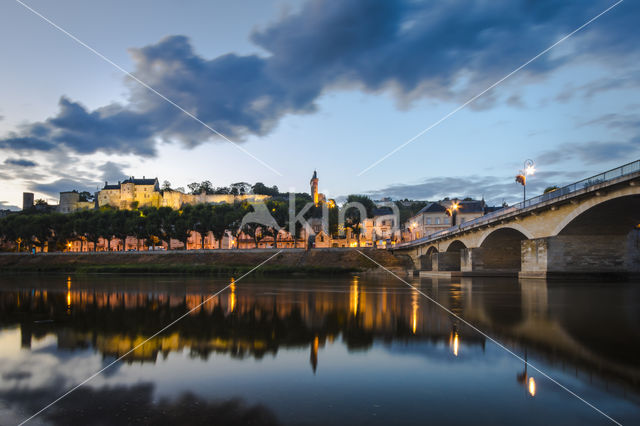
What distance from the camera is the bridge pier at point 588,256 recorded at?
37.4 m

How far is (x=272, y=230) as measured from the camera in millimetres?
90875

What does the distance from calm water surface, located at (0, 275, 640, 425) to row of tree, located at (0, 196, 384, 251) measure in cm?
7856

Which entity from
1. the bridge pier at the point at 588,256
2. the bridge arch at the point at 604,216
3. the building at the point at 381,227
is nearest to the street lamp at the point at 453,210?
the bridge pier at the point at 588,256

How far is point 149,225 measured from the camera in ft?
306

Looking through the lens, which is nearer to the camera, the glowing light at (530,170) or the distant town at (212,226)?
the glowing light at (530,170)

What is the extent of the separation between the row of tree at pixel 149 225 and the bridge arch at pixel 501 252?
47599 mm

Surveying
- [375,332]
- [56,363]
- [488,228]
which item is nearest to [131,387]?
[56,363]

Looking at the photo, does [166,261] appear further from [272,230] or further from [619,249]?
[619,249]

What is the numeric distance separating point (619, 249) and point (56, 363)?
44.7 metres

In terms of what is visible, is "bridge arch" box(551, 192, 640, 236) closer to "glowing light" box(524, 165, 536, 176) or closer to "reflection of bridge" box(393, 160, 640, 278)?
"reflection of bridge" box(393, 160, 640, 278)

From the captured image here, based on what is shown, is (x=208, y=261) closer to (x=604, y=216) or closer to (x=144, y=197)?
(x=604, y=216)

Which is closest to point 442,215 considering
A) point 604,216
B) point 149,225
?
point 149,225

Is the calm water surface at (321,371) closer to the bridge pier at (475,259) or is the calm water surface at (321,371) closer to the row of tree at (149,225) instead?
the bridge pier at (475,259)

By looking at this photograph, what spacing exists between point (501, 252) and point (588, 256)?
55.0 ft
